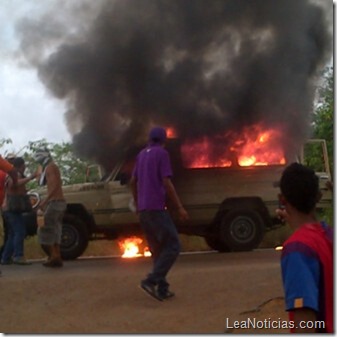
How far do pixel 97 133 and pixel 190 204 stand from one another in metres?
1.46

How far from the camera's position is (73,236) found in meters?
9.41

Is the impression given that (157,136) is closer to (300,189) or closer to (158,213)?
(158,213)

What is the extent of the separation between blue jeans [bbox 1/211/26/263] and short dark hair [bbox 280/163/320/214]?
6.49 metres

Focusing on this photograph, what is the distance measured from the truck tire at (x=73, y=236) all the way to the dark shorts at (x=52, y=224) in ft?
3.61

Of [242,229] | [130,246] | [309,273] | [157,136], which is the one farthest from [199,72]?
[309,273]

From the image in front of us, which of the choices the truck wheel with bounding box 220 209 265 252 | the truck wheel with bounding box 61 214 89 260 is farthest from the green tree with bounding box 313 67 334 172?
the truck wheel with bounding box 61 214 89 260

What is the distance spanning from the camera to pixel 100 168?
32.1 ft

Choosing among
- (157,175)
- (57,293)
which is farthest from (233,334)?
(57,293)

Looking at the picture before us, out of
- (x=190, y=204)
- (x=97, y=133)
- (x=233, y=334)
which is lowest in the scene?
(x=233, y=334)

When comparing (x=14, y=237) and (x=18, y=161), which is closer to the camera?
(x=14, y=237)

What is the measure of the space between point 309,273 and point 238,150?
24.1 ft

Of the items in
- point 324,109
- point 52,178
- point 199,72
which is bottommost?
point 52,178

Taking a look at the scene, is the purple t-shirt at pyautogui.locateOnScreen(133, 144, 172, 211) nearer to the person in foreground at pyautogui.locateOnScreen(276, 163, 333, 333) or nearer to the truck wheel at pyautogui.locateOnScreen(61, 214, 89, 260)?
the truck wheel at pyautogui.locateOnScreen(61, 214, 89, 260)

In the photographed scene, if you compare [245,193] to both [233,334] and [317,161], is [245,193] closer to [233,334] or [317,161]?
[317,161]
